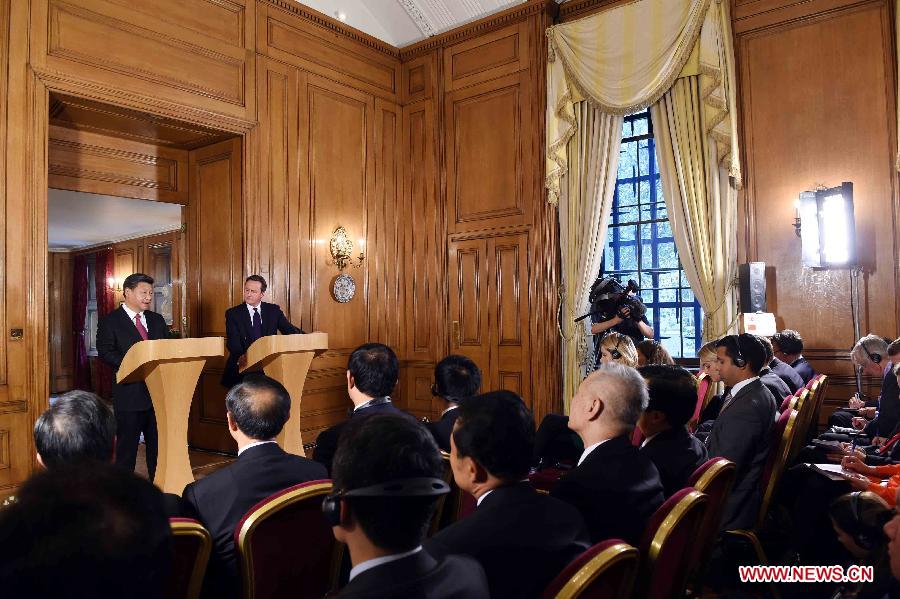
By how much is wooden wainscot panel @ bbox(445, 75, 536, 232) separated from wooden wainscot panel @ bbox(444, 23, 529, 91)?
0.41 feet

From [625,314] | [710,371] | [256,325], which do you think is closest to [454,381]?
[710,371]

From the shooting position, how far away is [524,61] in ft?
24.1

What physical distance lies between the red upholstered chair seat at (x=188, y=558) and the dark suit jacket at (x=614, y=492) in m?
0.99

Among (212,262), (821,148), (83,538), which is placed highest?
(821,148)

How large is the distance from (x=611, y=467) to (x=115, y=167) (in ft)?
20.2

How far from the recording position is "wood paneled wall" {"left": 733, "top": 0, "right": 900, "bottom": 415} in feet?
17.9

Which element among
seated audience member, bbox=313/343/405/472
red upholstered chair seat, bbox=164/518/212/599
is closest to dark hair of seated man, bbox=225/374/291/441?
red upholstered chair seat, bbox=164/518/212/599

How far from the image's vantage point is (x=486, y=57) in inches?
300

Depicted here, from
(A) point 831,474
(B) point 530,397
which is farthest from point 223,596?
(B) point 530,397

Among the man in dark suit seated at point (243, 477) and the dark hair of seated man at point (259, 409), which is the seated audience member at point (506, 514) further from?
the dark hair of seated man at point (259, 409)

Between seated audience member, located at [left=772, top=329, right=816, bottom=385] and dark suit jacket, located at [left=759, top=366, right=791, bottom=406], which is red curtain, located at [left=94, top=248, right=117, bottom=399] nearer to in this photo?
A: seated audience member, located at [left=772, top=329, right=816, bottom=385]

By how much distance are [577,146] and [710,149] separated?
4.62 feet

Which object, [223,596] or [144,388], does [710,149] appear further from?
[223,596]

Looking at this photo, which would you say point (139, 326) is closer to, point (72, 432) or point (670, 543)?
point (72, 432)
